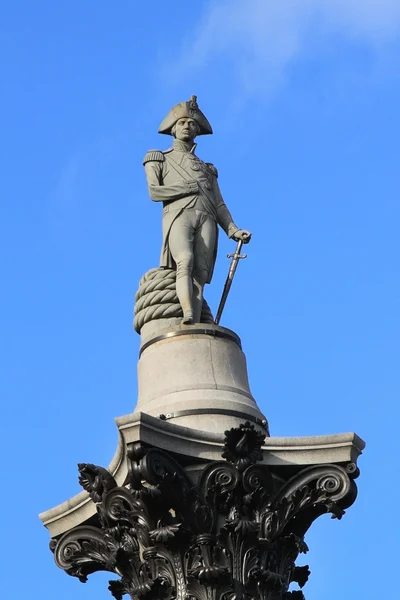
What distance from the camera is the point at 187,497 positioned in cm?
1928

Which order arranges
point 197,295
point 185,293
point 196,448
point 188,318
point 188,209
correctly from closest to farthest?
1. point 196,448
2. point 188,318
3. point 185,293
4. point 197,295
5. point 188,209

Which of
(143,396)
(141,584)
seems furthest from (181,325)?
(141,584)

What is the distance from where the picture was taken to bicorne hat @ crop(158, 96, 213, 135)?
24.1 m

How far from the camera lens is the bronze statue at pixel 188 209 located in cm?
2247

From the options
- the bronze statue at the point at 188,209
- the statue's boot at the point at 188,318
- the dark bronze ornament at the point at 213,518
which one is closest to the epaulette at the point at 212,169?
the bronze statue at the point at 188,209

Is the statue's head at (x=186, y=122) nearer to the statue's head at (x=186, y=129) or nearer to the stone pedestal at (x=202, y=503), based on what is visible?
the statue's head at (x=186, y=129)

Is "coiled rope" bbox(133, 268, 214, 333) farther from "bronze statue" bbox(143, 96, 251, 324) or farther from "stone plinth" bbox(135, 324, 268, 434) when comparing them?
"stone plinth" bbox(135, 324, 268, 434)

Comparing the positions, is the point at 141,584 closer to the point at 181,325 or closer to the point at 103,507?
the point at 103,507

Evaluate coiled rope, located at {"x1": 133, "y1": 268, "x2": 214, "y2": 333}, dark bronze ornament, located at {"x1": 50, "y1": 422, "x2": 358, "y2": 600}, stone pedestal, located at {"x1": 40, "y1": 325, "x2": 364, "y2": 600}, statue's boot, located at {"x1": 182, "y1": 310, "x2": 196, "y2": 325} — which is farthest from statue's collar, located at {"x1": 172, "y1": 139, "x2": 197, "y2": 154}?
dark bronze ornament, located at {"x1": 50, "y1": 422, "x2": 358, "y2": 600}

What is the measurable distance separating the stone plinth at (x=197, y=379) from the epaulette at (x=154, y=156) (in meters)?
3.02

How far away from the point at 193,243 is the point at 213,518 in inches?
197

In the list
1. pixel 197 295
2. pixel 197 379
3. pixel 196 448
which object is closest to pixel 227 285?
pixel 197 295

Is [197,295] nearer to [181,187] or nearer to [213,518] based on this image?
[181,187]

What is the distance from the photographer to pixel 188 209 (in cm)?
2298
